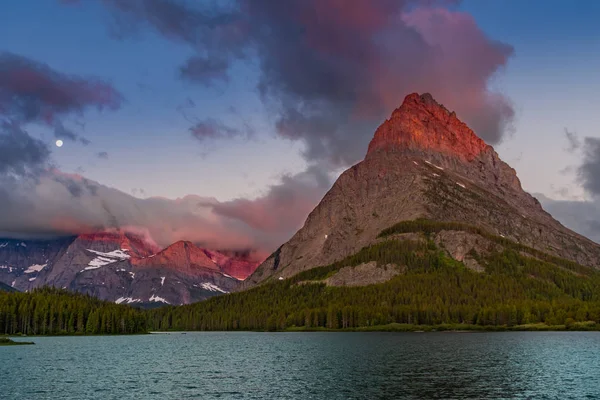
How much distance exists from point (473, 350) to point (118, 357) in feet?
333

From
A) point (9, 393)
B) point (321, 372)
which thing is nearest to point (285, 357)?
point (321, 372)

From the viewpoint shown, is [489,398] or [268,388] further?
[268,388]

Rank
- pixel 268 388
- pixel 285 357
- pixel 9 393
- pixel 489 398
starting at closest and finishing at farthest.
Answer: pixel 489 398 < pixel 9 393 < pixel 268 388 < pixel 285 357

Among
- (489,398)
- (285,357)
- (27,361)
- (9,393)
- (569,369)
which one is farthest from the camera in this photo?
(285,357)

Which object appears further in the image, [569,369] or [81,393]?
[569,369]

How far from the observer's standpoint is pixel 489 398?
75.6m

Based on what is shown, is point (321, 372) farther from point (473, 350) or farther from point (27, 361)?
point (27, 361)

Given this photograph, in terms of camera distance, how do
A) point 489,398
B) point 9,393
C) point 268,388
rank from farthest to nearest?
point 268,388 → point 9,393 → point 489,398

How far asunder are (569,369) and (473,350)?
48.8 meters

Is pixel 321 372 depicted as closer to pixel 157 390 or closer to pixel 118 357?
pixel 157 390

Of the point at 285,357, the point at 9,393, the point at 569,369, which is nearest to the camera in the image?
the point at 9,393

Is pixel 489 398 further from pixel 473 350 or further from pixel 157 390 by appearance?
pixel 473 350

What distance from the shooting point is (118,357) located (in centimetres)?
15300

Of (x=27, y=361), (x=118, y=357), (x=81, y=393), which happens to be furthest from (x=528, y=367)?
(x=27, y=361)
